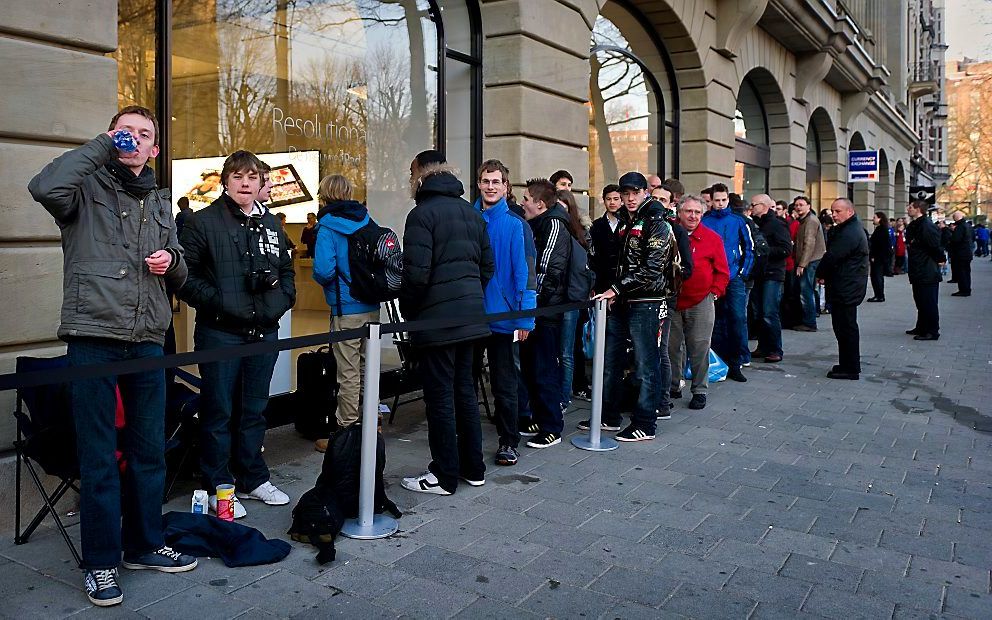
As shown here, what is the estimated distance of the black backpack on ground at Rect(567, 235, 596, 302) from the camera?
258 inches

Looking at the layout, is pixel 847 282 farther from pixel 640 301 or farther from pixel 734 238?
pixel 640 301

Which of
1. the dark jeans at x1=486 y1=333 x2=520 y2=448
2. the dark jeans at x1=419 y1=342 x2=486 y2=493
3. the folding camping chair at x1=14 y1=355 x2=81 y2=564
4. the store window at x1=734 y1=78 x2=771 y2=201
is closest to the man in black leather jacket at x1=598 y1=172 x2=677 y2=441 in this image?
the dark jeans at x1=486 y1=333 x2=520 y2=448

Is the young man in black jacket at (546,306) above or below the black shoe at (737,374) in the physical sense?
above

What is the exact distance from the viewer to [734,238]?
8.92 m

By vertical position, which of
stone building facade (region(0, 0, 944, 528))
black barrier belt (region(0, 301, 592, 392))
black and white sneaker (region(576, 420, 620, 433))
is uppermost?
stone building facade (region(0, 0, 944, 528))

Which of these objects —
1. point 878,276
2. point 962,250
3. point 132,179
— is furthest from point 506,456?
point 962,250

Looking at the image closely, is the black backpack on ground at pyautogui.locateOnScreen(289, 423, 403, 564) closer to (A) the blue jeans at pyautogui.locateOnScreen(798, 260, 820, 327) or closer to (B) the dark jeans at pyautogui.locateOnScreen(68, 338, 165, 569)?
(B) the dark jeans at pyautogui.locateOnScreen(68, 338, 165, 569)

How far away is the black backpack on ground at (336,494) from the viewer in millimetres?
4156

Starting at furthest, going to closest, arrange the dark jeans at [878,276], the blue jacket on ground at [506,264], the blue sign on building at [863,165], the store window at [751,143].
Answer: the blue sign on building at [863,165]
the dark jeans at [878,276]
the store window at [751,143]
the blue jacket on ground at [506,264]

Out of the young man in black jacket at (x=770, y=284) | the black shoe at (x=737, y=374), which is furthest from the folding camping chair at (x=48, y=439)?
the young man in black jacket at (x=770, y=284)

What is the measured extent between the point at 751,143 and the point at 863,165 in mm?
8675

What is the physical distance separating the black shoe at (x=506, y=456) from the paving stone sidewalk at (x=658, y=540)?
7 centimetres

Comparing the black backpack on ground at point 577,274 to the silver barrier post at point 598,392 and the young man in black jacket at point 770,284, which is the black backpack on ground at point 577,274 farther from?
the young man in black jacket at point 770,284

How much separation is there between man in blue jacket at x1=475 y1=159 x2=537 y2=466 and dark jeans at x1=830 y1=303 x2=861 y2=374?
479 centimetres
